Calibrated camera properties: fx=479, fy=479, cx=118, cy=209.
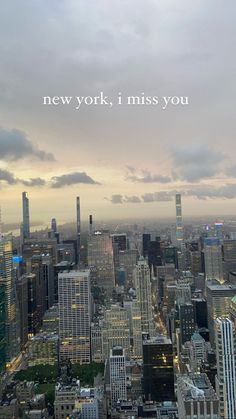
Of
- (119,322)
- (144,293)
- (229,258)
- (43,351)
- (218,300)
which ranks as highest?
(229,258)

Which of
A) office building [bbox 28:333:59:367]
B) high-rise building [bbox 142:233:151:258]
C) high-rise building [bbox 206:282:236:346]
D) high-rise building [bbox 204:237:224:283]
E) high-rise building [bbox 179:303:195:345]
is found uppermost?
high-rise building [bbox 142:233:151:258]

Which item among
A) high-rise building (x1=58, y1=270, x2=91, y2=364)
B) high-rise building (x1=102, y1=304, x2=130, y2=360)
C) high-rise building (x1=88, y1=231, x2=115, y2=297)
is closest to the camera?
high-rise building (x1=102, y1=304, x2=130, y2=360)

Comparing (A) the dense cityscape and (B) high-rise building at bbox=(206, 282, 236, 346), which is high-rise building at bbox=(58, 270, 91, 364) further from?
(B) high-rise building at bbox=(206, 282, 236, 346)

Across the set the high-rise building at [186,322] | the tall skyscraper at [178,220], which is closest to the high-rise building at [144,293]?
the high-rise building at [186,322]

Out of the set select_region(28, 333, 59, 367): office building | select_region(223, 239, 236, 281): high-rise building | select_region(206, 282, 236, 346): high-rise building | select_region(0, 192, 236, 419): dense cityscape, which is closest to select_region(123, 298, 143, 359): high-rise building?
select_region(0, 192, 236, 419): dense cityscape

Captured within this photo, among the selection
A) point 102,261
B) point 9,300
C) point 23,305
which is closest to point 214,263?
point 102,261

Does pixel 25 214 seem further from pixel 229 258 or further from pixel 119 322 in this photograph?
pixel 229 258
